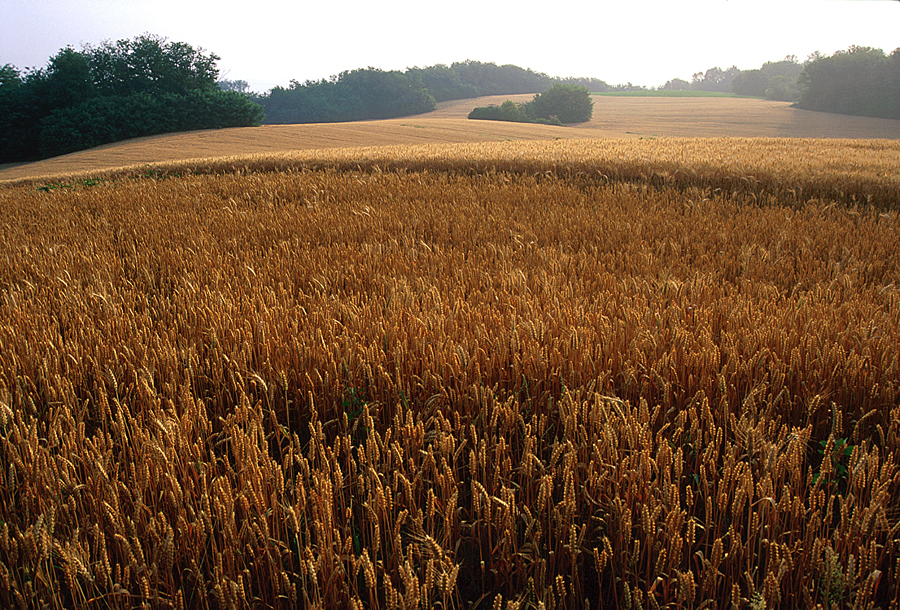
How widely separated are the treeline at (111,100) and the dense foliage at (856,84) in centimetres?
6186

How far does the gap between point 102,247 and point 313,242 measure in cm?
193

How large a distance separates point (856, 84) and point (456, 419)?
7726 cm

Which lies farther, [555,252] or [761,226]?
[761,226]

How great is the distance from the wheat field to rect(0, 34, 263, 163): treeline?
39.5 metres

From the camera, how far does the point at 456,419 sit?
74.3 inches

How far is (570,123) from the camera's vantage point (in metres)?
61.9

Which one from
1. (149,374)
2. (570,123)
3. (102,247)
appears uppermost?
(570,123)

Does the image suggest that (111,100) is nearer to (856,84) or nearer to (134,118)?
(134,118)

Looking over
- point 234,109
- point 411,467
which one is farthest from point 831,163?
point 234,109

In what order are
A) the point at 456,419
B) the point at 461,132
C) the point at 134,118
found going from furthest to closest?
the point at 134,118
the point at 461,132
the point at 456,419

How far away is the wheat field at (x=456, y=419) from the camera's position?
4.34 ft

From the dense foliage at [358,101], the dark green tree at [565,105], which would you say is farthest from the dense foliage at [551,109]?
the dense foliage at [358,101]

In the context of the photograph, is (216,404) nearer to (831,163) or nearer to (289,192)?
(289,192)

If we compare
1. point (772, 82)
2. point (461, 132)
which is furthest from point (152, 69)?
point (772, 82)
